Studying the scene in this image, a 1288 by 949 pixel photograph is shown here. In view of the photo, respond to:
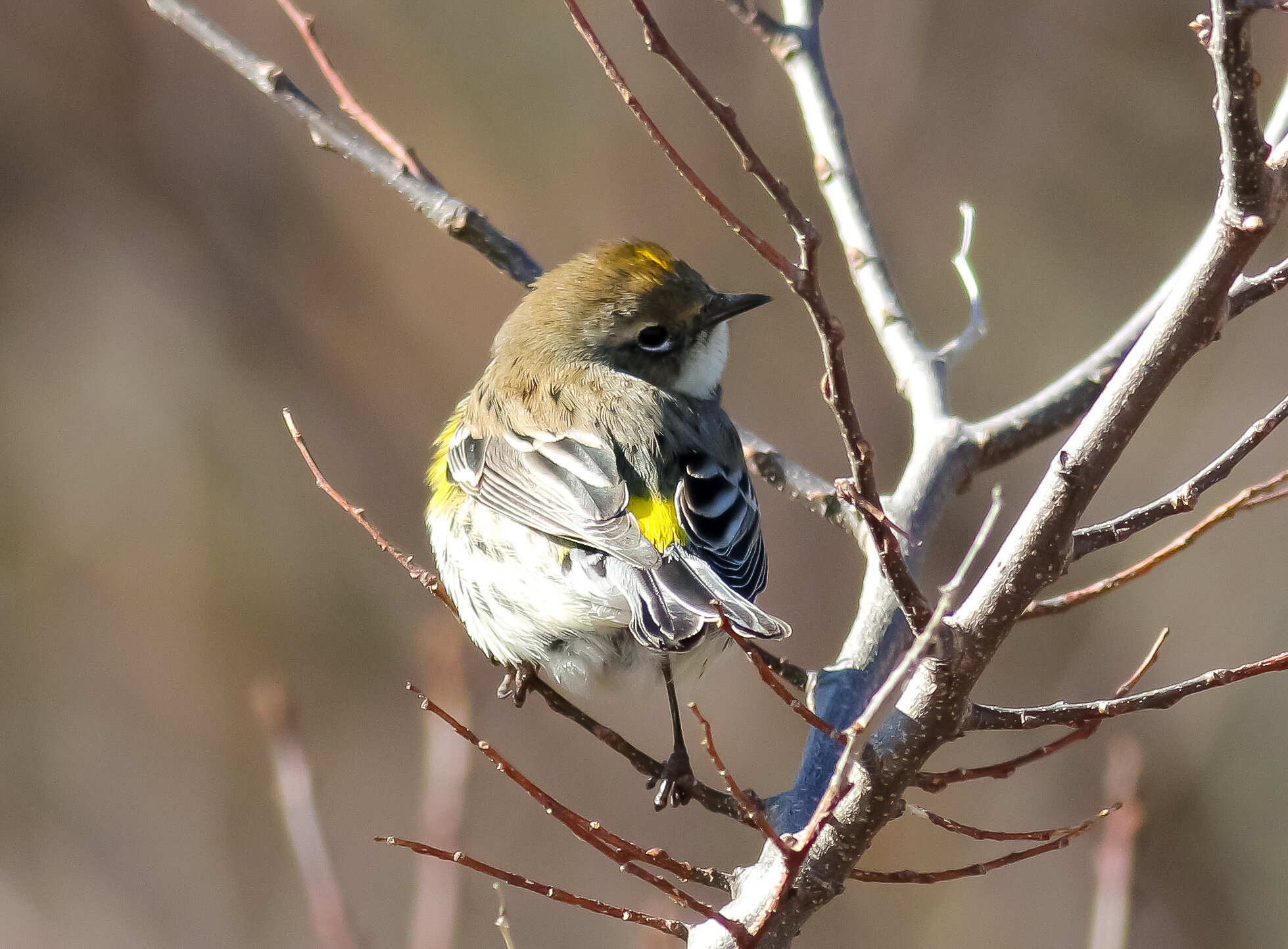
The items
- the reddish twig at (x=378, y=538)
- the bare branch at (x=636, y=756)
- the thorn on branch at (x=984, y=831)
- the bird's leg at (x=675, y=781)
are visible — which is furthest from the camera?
the bird's leg at (x=675, y=781)

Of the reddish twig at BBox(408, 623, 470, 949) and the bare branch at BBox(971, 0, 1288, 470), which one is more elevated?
the bare branch at BBox(971, 0, 1288, 470)

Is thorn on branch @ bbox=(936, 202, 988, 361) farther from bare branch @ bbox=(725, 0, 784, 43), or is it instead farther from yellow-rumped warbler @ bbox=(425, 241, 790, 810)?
bare branch @ bbox=(725, 0, 784, 43)

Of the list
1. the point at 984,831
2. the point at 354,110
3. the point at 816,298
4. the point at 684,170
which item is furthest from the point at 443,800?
the point at 816,298

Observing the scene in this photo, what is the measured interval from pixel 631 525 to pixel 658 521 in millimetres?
151

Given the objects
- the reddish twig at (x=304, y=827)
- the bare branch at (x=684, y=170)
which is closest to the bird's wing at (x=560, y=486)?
the reddish twig at (x=304, y=827)

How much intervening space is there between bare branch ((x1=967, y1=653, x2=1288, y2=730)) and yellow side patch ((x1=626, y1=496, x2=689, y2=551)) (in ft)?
3.99

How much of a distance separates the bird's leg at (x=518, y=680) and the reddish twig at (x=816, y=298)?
1.69 m

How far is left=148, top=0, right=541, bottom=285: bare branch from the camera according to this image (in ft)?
12.2

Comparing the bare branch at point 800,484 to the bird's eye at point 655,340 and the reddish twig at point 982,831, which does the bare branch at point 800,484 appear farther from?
the reddish twig at point 982,831

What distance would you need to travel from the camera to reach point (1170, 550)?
2.25 metres

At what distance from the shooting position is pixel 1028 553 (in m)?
1.89

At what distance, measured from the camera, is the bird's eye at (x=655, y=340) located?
3967mm

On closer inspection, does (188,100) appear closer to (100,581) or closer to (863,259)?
(100,581)

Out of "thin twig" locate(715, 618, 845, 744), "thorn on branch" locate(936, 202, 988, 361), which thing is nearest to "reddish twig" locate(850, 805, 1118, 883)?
"thin twig" locate(715, 618, 845, 744)
